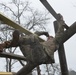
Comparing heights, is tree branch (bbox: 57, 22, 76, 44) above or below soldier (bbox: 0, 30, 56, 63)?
above

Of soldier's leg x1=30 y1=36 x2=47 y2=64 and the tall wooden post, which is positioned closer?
soldier's leg x1=30 y1=36 x2=47 y2=64

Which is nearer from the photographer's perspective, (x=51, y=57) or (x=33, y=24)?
(x=51, y=57)

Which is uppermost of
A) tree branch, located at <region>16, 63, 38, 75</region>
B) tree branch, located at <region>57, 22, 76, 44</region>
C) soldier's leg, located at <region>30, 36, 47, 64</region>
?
tree branch, located at <region>57, 22, 76, 44</region>

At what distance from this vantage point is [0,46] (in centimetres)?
232

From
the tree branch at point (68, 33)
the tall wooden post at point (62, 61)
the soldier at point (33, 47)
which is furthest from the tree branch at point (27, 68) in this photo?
the tall wooden post at point (62, 61)

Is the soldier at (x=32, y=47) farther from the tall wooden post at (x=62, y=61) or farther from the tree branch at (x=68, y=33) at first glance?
Result: the tall wooden post at (x=62, y=61)

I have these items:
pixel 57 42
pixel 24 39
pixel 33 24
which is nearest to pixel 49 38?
pixel 57 42

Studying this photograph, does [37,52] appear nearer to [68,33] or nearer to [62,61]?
[68,33]

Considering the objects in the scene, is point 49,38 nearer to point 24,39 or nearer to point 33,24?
point 24,39

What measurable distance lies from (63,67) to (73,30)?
3.73 ft

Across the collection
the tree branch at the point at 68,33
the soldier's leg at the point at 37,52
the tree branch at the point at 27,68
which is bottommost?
the tree branch at the point at 27,68

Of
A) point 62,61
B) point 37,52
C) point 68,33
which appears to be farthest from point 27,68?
point 62,61

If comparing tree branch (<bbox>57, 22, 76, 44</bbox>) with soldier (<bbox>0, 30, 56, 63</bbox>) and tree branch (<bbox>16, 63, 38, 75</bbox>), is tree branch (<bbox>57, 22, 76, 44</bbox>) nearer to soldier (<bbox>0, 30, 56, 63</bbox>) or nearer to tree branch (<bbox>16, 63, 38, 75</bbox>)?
soldier (<bbox>0, 30, 56, 63</bbox>)

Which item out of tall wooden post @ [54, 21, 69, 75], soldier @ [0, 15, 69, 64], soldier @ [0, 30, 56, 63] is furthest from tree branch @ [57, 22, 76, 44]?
tall wooden post @ [54, 21, 69, 75]
